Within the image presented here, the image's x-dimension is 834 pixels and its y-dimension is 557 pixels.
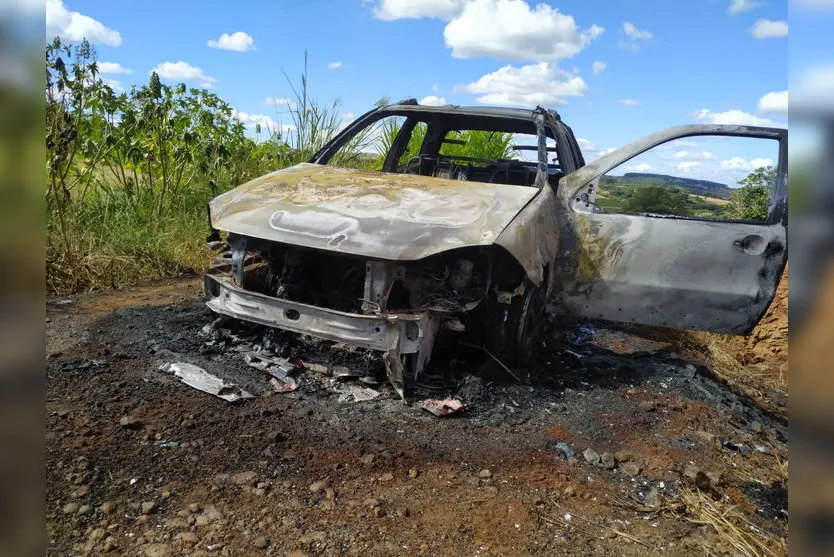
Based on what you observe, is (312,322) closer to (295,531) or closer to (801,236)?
(295,531)

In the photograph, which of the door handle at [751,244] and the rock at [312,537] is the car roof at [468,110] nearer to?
the door handle at [751,244]

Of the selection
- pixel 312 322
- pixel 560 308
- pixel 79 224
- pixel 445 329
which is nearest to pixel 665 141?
pixel 560 308

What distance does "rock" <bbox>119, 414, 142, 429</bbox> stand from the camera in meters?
2.93

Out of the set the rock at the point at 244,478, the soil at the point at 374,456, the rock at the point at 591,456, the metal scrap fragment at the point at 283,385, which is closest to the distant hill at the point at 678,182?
the soil at the point at 374,456

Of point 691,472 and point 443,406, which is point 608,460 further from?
point 443,406

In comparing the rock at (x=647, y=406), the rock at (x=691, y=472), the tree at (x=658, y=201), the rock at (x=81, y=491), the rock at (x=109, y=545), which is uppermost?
the tree at (x=658, y=201)

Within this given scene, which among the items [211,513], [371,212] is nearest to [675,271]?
[371,212]

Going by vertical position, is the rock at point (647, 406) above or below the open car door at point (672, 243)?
below

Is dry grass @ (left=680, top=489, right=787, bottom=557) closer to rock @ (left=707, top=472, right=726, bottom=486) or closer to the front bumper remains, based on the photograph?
rock @ (left=707, top=472, right=726, bottom=486)

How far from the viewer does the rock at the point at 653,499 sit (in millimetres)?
2660

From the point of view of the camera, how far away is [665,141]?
408cm

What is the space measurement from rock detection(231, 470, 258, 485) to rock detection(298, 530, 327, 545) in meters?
0.45

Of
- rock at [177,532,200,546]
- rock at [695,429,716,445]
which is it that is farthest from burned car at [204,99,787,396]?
rock at [177,532,200,546]

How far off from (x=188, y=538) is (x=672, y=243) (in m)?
3.27
